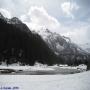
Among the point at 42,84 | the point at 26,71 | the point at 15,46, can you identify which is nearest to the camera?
the point at 42,84

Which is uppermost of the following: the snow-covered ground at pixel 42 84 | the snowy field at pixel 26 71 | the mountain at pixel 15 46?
the mountain at pixel 15 46

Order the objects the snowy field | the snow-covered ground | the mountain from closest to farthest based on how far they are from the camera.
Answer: the snow-covered ground, the snowy field, the mountain

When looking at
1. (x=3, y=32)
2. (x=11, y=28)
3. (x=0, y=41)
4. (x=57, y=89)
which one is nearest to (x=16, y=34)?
(x=11, y=28)

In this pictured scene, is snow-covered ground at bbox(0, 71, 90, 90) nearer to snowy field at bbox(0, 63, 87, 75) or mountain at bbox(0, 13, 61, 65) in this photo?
snowy field at bbox(0, 63, 87, 75)

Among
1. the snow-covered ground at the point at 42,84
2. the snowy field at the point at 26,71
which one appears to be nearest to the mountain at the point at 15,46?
the snowy field at the point at 26,71

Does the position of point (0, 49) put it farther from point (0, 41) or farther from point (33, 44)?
point (33, 44)

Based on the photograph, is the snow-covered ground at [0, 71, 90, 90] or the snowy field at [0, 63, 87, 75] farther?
the snowy field at [0, 63, 87, 75]

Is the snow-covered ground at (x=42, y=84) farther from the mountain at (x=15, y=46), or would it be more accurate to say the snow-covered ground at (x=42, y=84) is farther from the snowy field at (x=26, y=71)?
the mountain at (x=15, y=46)

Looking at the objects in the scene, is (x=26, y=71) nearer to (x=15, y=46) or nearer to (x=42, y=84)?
(x=42, y=84)

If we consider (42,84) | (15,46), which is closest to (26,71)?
(42,84)

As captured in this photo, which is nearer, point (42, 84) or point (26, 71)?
point (42, 84)

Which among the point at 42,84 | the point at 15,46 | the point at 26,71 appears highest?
the point at 15,46

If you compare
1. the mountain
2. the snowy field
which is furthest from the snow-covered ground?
the mountain

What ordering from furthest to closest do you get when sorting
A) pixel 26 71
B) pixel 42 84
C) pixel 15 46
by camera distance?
1. pixel 15 46
2. pixel 26 71
3. pixel 42 84
